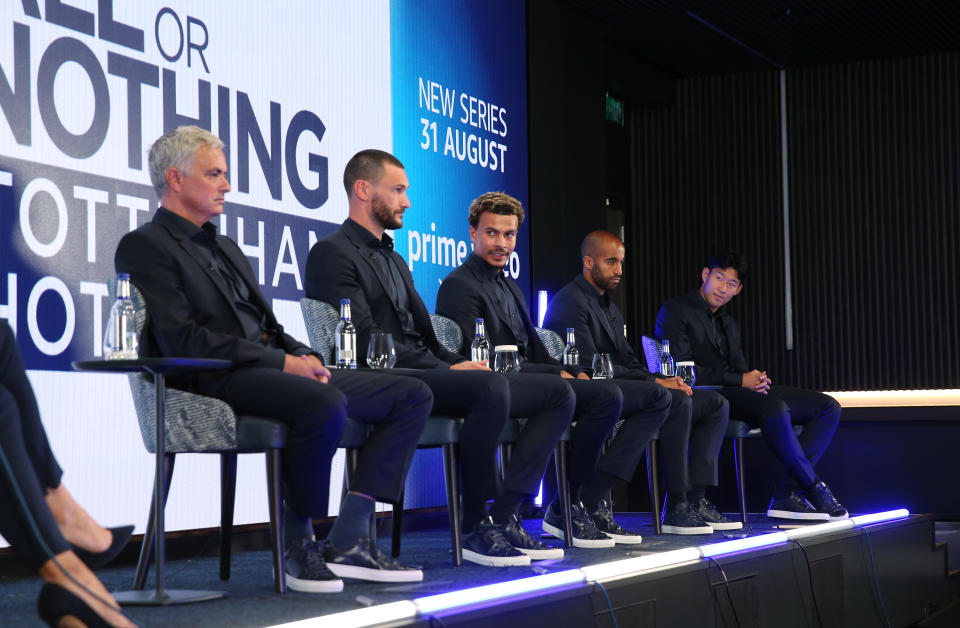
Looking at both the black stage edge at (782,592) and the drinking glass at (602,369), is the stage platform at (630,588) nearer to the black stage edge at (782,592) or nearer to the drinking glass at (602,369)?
the black stage edge at (782,592)

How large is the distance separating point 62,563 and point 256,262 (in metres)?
2.48

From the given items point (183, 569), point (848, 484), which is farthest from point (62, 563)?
point (848, 484)

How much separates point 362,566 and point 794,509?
2.87 meters

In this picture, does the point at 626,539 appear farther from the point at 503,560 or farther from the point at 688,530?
the point at 503,560

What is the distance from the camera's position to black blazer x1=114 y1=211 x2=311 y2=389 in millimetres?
2621

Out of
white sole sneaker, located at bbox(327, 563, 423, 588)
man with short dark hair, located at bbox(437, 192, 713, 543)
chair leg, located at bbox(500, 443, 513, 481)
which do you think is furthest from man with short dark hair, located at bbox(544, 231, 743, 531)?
white sole sneaker, located at bbox(327, 563, 423, 588)

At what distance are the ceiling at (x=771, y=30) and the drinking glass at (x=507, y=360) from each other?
3.74 meters

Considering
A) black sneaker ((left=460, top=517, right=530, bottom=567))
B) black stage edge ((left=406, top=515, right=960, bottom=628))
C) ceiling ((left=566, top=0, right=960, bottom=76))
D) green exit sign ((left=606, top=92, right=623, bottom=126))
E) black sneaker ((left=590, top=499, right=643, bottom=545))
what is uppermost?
ceiling ((left=566, top=0, right=960, bottom=76))

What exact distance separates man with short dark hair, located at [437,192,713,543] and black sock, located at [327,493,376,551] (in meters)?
1.14

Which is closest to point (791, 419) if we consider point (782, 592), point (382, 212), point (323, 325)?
point (782, 592)

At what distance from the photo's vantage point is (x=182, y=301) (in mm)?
2670

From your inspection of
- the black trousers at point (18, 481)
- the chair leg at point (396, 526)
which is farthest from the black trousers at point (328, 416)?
the black trousers at point (18, 481)

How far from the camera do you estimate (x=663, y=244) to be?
8406mm

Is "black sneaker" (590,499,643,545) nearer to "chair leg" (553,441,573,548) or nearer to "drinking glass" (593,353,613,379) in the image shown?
"chair leg" (553,441,573,548)
